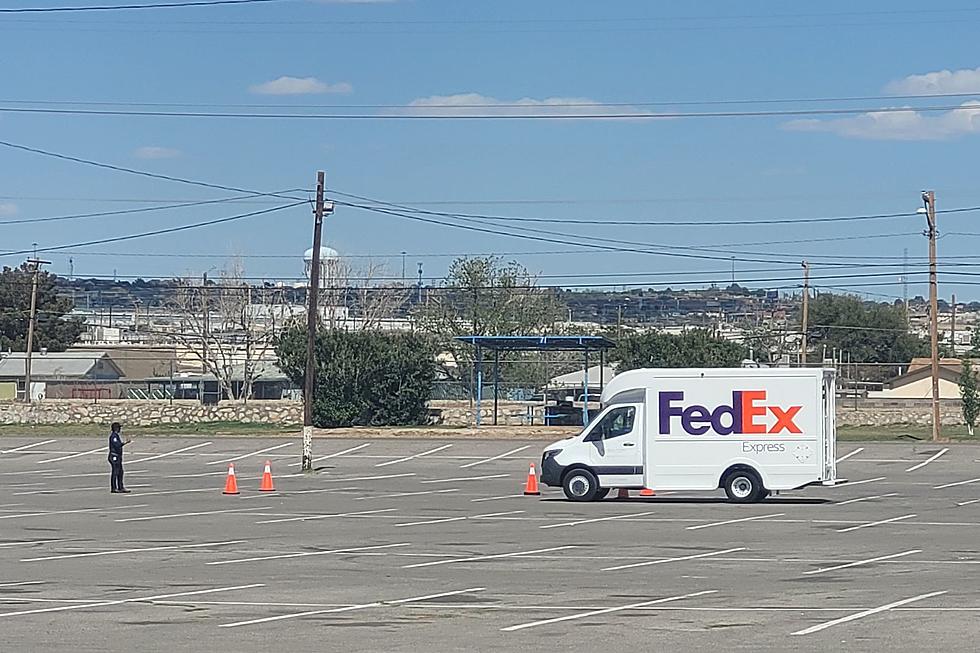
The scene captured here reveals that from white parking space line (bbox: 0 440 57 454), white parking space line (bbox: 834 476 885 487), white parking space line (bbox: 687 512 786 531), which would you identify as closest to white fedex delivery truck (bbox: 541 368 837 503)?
white parking space line (bbox: 687 512 786 531)

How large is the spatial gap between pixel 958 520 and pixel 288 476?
20.5 metres

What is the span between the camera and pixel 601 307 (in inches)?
7485

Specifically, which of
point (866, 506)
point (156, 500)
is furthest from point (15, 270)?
point (866, 506)

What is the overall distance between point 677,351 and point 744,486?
42.5m

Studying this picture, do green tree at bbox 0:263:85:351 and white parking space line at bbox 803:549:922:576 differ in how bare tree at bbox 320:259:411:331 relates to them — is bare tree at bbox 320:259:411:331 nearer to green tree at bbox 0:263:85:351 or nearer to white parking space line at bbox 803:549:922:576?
green tree at bbox 0:263:85:351

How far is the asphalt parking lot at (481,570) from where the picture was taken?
11.6 metres

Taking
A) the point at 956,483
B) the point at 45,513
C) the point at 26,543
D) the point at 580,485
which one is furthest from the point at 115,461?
the point at 956,483

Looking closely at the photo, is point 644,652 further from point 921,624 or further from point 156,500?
point 156,500

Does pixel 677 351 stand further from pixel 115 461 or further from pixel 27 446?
pixel 115 461

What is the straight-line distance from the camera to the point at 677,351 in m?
70.1

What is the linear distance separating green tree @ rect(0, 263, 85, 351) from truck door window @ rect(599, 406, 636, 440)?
92566 mm

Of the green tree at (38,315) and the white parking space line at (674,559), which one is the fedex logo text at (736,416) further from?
the green tree at (38,315)

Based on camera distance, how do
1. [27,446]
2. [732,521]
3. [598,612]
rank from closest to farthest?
[598,612], [732,521], [27,446]

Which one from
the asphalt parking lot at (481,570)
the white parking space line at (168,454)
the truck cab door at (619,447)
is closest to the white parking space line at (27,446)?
the white parking space line at (168,454)
